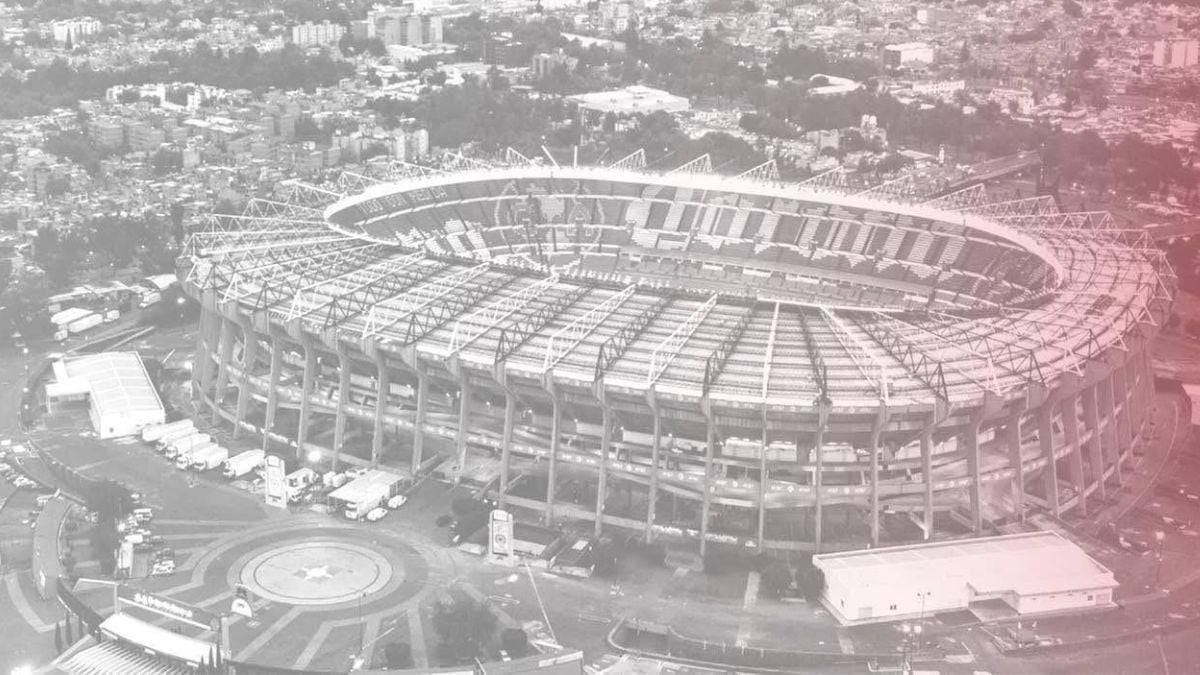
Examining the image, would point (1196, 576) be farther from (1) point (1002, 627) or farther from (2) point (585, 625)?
(2) point (585, 625)

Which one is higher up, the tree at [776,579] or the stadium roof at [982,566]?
the stadium roof at [982,566]

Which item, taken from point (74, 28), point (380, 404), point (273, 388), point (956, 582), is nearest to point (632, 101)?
point (74, 28)

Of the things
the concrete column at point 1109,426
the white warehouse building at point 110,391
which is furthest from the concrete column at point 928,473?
the white warehouse building at point 110,391

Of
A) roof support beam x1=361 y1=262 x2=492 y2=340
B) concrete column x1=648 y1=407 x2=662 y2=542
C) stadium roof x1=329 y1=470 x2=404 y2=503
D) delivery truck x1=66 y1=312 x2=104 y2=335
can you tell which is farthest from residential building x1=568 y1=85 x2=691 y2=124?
concrete column x1=648 y1=407 x2=662 y2=542

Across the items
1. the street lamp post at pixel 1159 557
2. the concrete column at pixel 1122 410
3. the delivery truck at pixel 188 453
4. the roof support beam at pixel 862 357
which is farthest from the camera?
the concrete column at pixel 1122 410

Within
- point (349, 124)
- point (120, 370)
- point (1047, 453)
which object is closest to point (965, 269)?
point (1047, 453)

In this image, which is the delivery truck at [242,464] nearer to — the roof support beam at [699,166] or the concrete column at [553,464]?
the concrete column at [553,464]

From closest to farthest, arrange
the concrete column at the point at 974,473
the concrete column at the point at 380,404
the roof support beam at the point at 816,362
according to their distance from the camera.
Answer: the roof support beam at the point at 816,362 < the concrete column at the point at 974,473 < the concrete column at the point at 380,404
